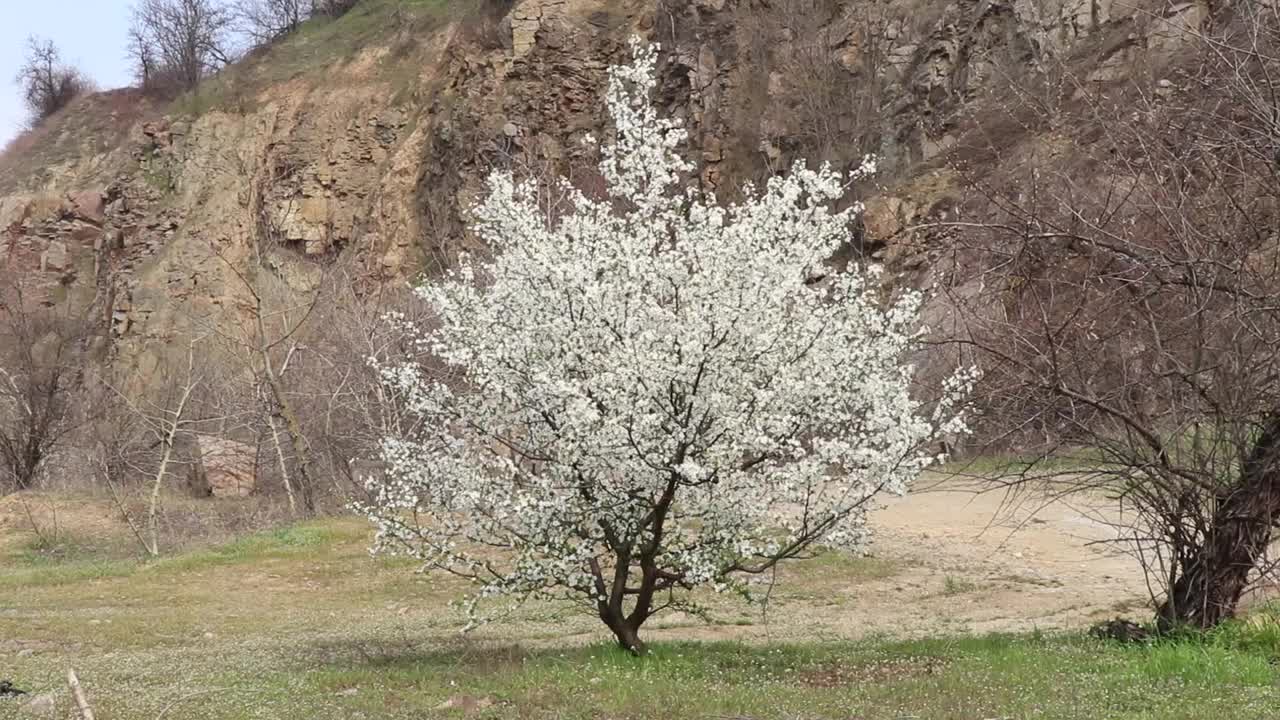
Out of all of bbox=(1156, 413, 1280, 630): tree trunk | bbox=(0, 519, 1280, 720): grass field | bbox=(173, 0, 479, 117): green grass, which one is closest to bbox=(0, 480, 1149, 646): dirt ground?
bbox=(0, 519, 1280, 720): grass field

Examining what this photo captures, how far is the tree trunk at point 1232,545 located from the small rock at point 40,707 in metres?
9.38

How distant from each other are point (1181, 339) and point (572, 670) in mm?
6179

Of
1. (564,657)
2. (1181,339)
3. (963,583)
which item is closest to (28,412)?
(963,583)

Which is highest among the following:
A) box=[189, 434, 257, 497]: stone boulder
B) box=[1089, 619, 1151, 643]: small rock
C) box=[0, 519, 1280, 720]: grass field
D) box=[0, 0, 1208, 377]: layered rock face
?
box=[0, 0, 1208, 377]: layered rock face

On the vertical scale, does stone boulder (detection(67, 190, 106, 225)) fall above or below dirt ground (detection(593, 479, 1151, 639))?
above

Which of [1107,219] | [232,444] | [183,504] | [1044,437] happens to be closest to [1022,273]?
[1107,219]

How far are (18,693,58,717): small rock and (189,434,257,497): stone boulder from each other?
25.9 metres

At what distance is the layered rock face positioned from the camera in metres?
38.9

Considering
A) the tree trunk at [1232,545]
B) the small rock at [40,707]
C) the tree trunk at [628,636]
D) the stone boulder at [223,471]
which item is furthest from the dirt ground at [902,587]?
the stone boulder at [223,471]

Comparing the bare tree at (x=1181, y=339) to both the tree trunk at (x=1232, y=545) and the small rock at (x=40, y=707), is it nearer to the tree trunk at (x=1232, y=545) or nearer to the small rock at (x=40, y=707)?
the tree trunk at (x=1232, y=545)

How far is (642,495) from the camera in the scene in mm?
10516

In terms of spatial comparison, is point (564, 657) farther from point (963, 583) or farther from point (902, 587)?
point (963, 583)

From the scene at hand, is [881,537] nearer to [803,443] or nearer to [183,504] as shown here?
[803,443]

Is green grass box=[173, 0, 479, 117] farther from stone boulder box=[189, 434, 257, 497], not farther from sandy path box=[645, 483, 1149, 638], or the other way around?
sandy path box=[645, 483, 1149, 638]
